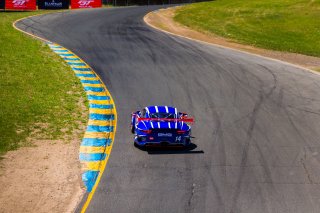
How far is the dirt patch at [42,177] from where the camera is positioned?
1659 cm

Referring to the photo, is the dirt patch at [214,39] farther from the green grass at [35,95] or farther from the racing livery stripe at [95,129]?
the green grass at [35,95]

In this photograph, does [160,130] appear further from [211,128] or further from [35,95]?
[35,95]

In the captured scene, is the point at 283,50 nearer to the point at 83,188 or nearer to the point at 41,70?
the point at 41,70

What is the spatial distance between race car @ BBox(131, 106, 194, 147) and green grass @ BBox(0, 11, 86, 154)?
3547 mm

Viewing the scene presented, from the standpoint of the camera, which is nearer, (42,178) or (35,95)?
(42,178)

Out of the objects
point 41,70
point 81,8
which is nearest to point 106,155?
point 41,70

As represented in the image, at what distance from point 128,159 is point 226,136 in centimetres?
489

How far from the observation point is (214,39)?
45.3 meters

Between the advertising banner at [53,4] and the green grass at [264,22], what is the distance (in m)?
14.5

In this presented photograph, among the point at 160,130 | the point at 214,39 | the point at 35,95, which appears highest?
the point at 214,39

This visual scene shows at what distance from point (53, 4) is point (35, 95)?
130 ft

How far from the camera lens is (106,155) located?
67.8 ft

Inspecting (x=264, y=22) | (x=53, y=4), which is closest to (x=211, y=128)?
(x=264, y=22)

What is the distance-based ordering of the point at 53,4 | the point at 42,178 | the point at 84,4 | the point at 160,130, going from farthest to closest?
1. the point at 84,4
2. the point at 53,4
3. the point at 160,130
4. the point at 42,178
